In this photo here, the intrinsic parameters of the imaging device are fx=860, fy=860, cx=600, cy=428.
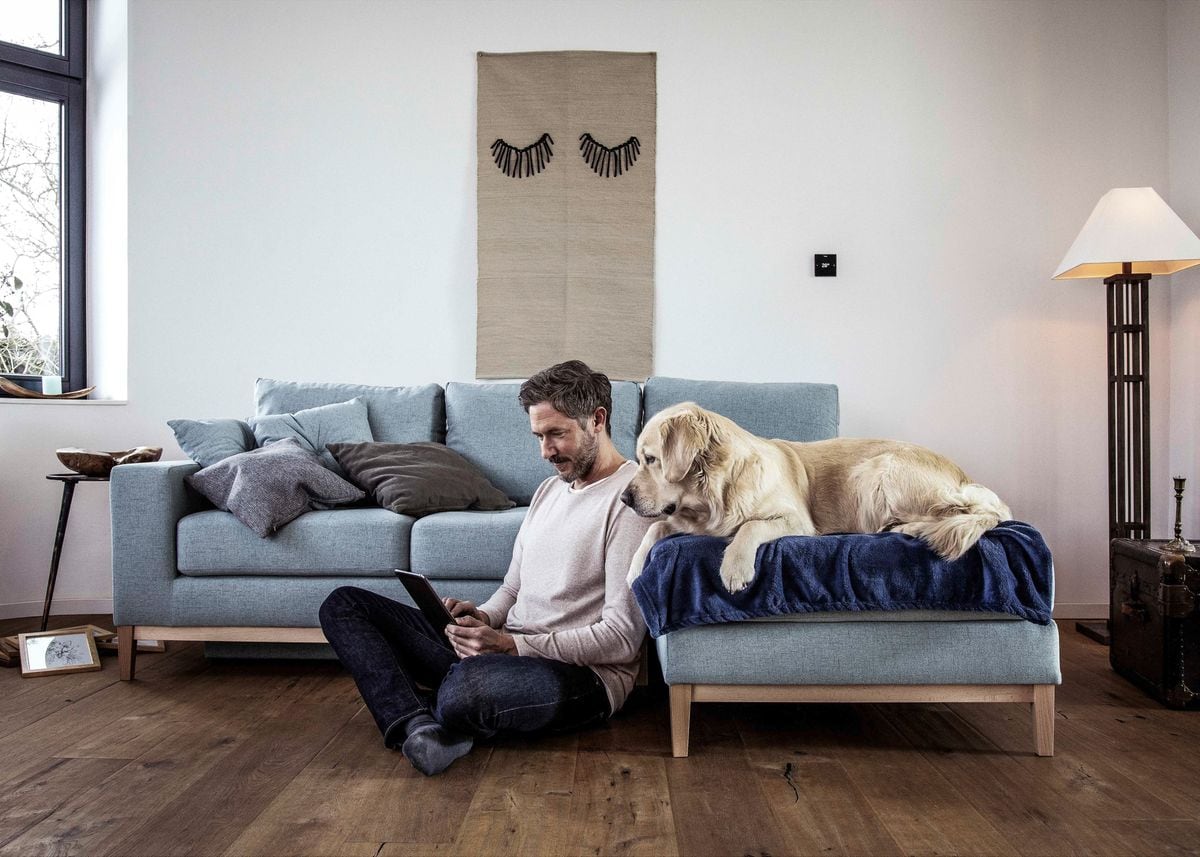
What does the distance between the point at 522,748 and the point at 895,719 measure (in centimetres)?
95

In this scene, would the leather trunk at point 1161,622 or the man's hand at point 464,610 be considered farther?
the leather trunk at point 1161,622

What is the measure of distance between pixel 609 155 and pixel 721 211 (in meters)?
0.52

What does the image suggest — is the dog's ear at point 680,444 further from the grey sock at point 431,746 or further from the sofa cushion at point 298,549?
the sofa cushion at point 298,549

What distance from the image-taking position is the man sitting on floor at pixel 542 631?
1.79 metres

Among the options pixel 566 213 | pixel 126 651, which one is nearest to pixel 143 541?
pixel 126 651

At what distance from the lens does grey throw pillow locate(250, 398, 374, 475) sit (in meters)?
3.00

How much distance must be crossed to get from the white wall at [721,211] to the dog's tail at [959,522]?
1590 mm

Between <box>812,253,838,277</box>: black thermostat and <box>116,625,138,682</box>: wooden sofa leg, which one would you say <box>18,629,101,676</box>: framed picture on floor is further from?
<box>812,253,838,277</box>: black thermostat

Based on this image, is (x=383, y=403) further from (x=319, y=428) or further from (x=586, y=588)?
(x=586, y=588)

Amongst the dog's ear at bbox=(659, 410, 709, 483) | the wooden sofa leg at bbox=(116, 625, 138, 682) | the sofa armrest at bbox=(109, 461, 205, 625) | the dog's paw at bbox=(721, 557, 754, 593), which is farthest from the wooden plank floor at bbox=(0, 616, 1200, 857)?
the dog's ear at bbox=(659, 410, 709, 483)

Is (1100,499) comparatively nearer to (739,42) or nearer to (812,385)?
(812,385)

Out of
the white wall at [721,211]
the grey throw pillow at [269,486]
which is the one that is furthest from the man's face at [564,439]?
the white wall at [721,211]

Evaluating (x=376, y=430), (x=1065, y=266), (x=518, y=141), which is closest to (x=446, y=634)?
(x=376, y=430)

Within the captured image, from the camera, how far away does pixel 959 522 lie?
181 centimetres
